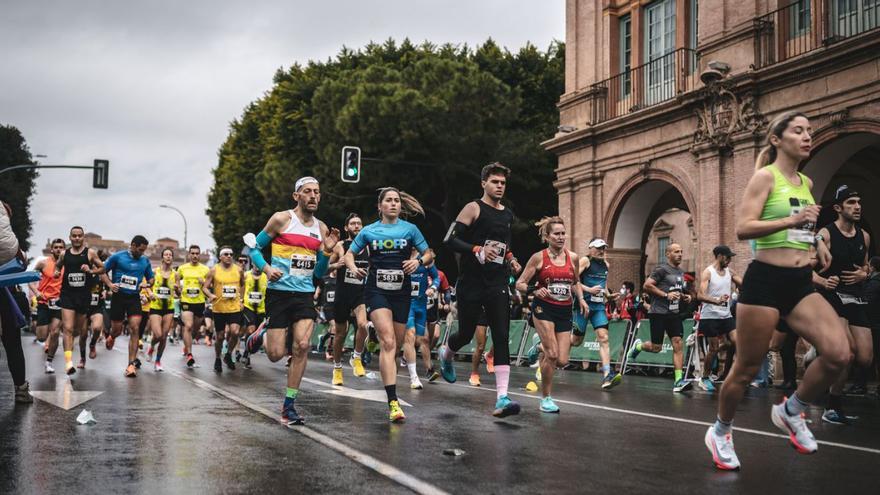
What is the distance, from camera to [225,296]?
16.1 m

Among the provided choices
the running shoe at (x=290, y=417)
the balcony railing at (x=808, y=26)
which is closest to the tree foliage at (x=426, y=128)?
the balcony railing at (x=808, y=26)

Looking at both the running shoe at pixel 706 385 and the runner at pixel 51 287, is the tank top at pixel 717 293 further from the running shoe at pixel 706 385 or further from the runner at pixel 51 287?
the runner at pixel 51 287

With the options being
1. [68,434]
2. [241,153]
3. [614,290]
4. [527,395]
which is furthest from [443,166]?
[68,434]

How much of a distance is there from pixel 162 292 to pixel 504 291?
29.1 feet

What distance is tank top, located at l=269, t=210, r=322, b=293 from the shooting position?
27.9 ft

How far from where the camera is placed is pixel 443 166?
113 feet

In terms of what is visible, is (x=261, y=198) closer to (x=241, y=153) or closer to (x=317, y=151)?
(x=241, y=153)

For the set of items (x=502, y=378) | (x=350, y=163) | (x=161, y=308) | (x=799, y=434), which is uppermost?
Result: (x=350, y=163)

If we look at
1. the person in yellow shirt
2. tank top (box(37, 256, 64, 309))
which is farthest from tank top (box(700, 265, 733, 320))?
tank top (box(37, 256, 64, 309))

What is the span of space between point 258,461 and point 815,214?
12.1ft

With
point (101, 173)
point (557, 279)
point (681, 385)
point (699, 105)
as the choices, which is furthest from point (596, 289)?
point (101, 173)

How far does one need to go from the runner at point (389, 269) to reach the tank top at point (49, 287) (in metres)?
10.7

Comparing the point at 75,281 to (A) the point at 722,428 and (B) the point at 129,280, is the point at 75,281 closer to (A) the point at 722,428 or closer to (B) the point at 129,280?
(B) the point at 129,280

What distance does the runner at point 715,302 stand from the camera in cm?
1372
